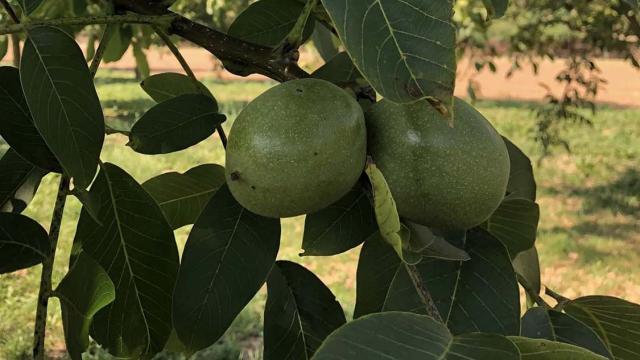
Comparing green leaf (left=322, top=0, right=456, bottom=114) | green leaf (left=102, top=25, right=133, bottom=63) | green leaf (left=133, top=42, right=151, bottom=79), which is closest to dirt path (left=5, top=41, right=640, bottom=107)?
green leaf (left=133, top=42, right=151, bottom=79)

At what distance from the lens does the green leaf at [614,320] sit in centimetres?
79

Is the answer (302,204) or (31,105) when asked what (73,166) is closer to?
(31,105)

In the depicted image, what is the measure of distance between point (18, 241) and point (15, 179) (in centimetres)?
15

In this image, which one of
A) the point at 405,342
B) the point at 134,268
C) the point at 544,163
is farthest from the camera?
the point at 544,163

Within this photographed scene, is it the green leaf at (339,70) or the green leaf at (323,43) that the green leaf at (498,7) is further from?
the green leaf at (323,43)

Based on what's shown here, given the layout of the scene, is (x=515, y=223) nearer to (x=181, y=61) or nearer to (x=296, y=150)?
(x=296, y=150)

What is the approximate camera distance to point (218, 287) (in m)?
0.77

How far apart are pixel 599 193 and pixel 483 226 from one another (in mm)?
6651

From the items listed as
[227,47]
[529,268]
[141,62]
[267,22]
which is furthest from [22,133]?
[141,62]

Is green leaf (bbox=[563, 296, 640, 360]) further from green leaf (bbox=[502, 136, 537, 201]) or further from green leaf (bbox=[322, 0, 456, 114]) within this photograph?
green leaf (bbox=[322, 0, 456, 114])

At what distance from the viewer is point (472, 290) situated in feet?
2.37

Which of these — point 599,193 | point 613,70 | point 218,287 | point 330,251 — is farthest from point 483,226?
point 613,70

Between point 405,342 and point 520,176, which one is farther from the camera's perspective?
point 520,176

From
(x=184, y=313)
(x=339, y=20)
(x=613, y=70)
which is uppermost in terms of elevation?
(x=339, y=20)
